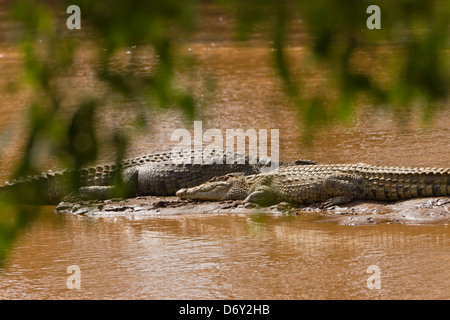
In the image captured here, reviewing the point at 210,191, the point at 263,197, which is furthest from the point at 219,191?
the point at 263,197

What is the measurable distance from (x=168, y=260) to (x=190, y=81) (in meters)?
4.29

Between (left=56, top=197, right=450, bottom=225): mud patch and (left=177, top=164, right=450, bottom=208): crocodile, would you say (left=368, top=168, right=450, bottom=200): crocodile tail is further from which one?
(left=56, top=197, right=450, bottom=225): mud patch

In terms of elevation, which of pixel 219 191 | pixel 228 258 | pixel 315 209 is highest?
pixel 219 191

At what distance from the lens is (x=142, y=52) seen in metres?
1.28

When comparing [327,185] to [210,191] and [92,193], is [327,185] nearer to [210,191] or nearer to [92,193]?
[210,191]

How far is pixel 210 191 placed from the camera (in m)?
7.90

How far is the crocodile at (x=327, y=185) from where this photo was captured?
706 cm

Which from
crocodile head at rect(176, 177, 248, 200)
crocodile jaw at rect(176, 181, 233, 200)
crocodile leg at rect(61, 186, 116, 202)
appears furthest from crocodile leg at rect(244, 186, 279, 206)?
crocodile leg at rect(61, 186, 116, 202)

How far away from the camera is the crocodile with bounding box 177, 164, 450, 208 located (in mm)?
7062

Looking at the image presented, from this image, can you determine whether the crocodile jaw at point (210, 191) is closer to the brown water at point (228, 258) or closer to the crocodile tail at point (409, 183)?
the brown water at point (228, 258)

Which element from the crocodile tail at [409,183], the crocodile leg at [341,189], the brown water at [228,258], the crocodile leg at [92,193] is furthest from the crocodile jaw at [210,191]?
the crocodile leg at [92,193]

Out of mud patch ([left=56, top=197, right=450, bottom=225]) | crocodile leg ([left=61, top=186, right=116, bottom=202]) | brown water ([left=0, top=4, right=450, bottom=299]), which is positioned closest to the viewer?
crocodile leg ([left=61, top=186, right=116, bottom=202])

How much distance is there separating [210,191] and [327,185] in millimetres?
1225

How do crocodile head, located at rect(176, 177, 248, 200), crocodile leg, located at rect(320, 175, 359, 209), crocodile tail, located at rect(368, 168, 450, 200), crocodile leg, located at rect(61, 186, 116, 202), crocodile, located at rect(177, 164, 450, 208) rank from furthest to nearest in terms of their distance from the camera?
crocodile head, located at rect(176, 177, 248, 200) → crocodile leg, located at rect(320, 175, 359, 209) → crocodile, located at rect(177, 164, 450, 208) → crocodile tail, located at rect(368, 168, 450, 200) → crocodile leg, located at rect(61, 186, 116, 202)
